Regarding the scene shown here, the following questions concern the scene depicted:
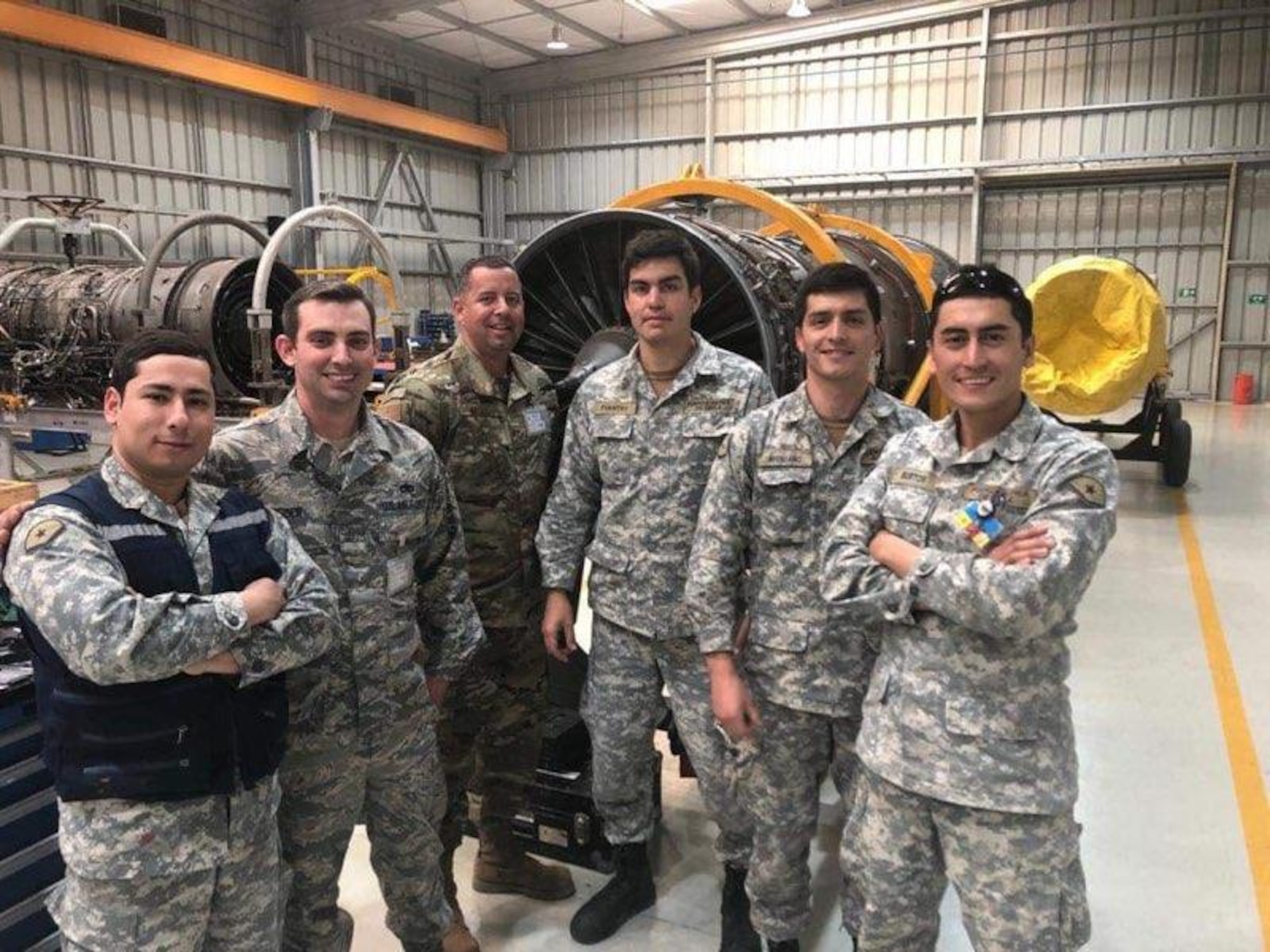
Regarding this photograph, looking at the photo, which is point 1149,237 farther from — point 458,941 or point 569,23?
point 458,941

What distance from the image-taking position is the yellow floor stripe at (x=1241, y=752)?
A: 2973 millimetres

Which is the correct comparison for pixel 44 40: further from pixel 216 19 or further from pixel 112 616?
pixel 112 616

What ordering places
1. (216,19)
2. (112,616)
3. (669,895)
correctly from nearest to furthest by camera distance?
(112,616) < (669,895) < (216,19)

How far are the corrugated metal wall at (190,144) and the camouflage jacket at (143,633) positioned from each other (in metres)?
9.37

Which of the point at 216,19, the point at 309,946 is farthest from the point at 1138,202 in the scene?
the point at 309,946

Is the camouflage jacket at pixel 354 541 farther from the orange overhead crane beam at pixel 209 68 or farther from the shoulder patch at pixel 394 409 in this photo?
the orange overhead crane beam at pixel 209 68

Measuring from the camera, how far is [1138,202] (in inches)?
570

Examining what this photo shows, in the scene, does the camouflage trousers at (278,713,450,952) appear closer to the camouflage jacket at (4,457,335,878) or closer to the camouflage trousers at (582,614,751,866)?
the camouflage jacket at (4,457,335,878)

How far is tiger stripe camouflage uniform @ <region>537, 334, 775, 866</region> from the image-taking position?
2.58 metres

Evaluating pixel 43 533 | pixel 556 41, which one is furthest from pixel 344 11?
pixel 43 533

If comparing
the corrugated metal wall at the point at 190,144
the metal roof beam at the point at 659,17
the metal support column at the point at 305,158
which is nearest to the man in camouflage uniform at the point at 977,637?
the corrugated metal wall at the point at 190,144

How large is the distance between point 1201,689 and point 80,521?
4573 millimetres

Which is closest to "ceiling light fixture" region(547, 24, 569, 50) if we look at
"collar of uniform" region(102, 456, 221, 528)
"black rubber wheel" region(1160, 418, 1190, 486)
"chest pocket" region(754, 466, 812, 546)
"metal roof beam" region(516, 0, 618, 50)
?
"metal roof beam" region(516, 0, 618, 50)

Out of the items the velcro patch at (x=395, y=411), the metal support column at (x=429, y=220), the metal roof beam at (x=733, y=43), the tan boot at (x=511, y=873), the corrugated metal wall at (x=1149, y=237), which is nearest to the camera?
the velcro patch at (x=395, y=411)
